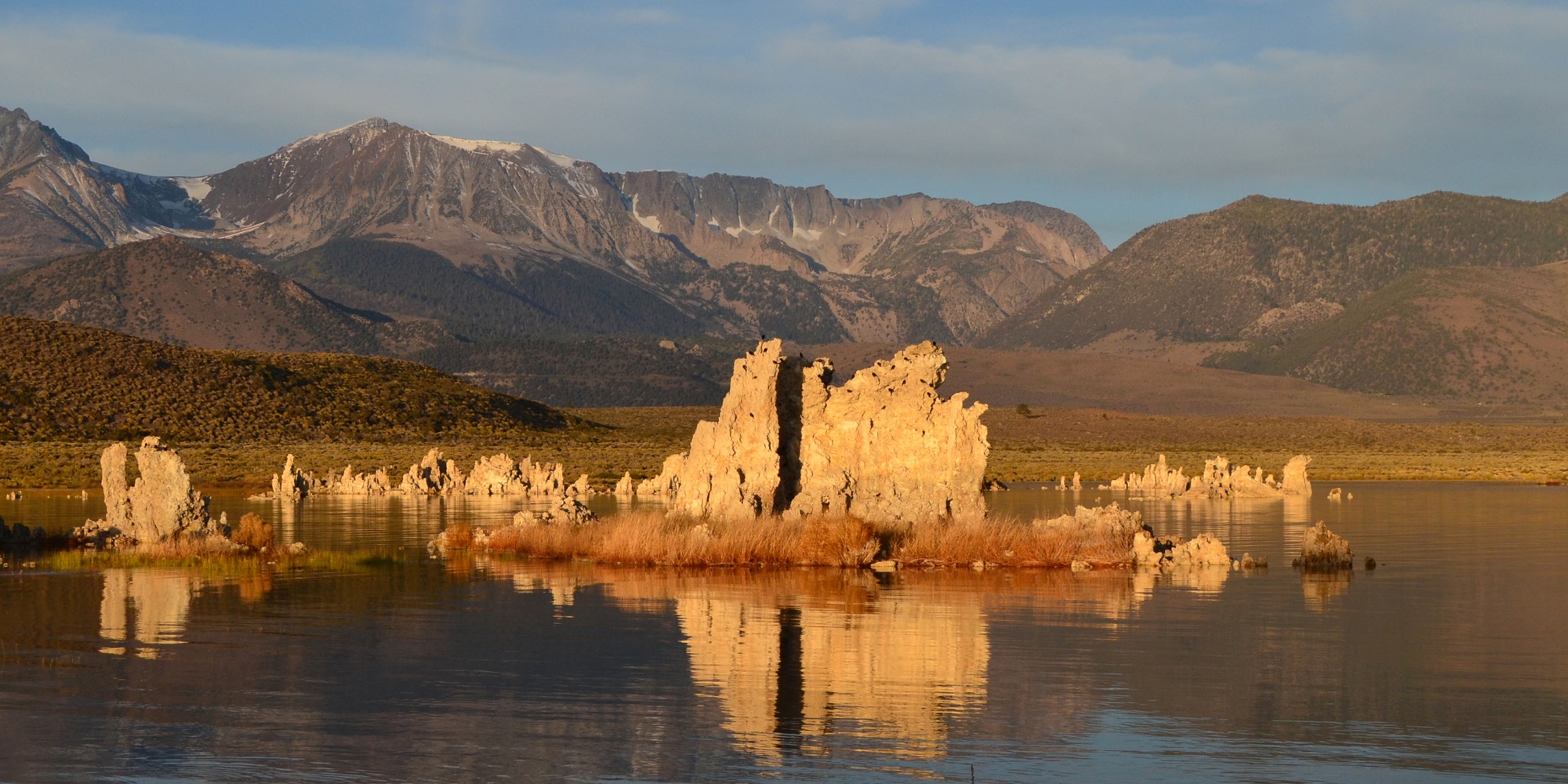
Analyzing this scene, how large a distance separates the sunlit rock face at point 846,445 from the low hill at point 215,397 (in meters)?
66.7

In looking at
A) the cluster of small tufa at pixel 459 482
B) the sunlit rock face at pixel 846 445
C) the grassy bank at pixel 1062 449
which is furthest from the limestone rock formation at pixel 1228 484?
the sunlit rock face at pixel 846 445

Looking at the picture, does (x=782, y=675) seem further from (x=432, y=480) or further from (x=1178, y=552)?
(x=432, y=480)

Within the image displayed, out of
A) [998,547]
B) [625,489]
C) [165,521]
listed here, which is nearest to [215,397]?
[625,489]

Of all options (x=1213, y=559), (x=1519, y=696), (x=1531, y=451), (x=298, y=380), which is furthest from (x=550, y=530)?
(x=1531, y=451)

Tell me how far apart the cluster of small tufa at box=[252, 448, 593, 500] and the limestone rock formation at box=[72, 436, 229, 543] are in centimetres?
2671

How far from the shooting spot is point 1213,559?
3622cm

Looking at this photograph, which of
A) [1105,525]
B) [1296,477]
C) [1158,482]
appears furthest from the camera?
[1158,482]

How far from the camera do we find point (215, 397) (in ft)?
362

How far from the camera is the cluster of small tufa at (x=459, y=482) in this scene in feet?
219

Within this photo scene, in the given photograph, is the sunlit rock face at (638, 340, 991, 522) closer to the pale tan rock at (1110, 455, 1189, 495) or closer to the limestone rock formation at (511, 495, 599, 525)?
the limestone rock formation at (511, 495, 599, 525)

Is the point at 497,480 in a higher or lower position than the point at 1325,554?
higher

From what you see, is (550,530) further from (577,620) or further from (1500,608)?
(1500,608)

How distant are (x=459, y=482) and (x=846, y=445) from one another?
33.9 metres

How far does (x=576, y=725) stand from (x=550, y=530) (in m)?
20.3
